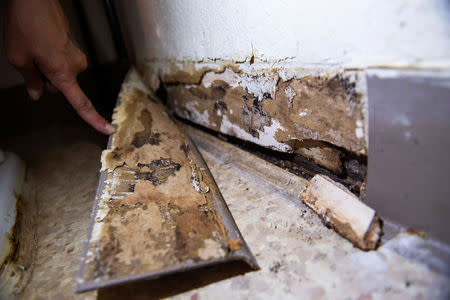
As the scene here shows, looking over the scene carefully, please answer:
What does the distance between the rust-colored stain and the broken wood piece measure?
359mm

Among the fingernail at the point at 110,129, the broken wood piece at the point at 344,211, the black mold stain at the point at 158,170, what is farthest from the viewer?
the fingernail at the point at 110,129

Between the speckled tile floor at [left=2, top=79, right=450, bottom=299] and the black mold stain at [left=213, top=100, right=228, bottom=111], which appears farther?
the black mold stain at [left=213, top=100, right=228, bottom=111]

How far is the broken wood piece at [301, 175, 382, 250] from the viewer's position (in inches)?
33.0

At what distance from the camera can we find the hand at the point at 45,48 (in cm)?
140

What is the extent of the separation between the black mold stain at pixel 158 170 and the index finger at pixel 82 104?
17.2 inches

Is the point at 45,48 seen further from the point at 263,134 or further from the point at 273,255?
the point at 273,255

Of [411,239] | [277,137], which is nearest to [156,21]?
[277,137]

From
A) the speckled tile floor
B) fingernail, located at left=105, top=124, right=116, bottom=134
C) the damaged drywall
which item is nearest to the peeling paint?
the damaged drywall

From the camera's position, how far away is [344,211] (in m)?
0.90

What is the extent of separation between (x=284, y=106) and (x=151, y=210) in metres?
0.69

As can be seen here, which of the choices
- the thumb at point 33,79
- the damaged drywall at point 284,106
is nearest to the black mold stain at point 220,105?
the damaged drywall at point 284,106

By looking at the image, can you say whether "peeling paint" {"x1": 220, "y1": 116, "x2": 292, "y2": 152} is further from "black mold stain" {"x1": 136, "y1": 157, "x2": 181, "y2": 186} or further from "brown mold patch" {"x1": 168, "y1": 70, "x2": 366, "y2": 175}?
"black mold stain" {"x1": 136, "y1": 157, "x2": 181, "y2": 186}

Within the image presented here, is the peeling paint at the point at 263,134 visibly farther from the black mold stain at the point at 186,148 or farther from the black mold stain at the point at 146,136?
the black mold stain at the point at 146,136

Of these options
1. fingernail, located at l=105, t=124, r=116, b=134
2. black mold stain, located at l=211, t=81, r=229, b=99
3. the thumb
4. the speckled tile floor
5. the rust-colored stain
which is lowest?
the speckled tile floor
